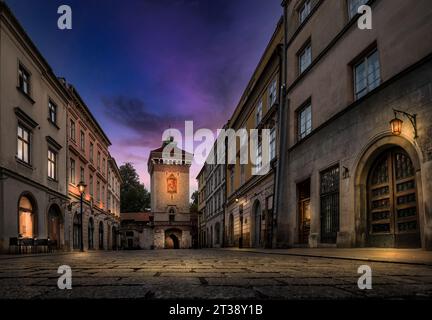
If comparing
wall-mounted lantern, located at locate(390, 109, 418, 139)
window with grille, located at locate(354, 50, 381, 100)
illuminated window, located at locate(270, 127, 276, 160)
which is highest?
window with grille, located at locate(354, 50, 381, 100)

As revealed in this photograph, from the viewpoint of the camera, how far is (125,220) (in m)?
71.4

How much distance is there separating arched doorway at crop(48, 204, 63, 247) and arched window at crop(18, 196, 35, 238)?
101 inches

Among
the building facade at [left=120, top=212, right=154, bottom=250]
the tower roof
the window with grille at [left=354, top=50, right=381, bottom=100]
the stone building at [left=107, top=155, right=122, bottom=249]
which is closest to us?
the window with grille at [left=354, top=50, right=381, bottom=100]

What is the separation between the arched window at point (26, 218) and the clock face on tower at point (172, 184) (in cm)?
5063

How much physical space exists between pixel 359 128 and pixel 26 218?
15.2m

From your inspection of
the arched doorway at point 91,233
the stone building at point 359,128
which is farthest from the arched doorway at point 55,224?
the stone building at point 359,128

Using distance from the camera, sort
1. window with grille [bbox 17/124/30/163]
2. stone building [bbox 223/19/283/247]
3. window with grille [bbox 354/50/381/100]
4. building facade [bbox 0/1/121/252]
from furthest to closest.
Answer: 1. stone building [bbox 223/19/283/247]
2. window with grille [bbox 17/124/30/163]
3. building facade [bbox 0/1/121/252]
4. window with grille [bbox 354/50/381/100]

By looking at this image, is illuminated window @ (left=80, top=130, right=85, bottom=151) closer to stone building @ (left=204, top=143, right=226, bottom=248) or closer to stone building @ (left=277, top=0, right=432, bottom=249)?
stone building @ (left=204, top=143, right=226, bottom=248)

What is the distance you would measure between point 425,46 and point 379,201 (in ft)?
14.0

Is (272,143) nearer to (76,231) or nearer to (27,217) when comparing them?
(27,217)

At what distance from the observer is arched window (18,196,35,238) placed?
61.2ft

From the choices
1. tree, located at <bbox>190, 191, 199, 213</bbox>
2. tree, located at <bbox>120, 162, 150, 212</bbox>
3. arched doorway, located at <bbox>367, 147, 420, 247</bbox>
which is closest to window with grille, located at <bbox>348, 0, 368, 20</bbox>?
arched doorway, located at <bbox>367, 147, 420, 247</bbox>

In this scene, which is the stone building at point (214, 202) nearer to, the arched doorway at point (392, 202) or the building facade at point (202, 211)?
the building facade at point (202, 211)
